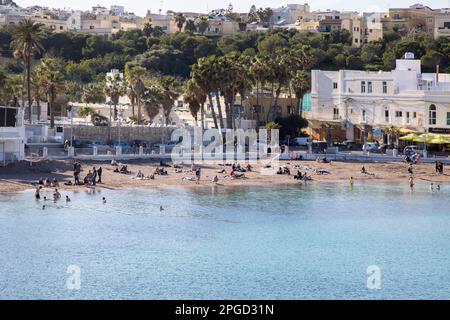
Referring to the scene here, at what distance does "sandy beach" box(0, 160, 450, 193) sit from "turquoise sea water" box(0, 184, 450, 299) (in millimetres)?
2167

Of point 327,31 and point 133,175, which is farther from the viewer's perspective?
point 327,31

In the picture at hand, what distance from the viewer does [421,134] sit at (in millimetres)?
78438

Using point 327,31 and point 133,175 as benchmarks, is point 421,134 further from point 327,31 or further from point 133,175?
point 327,31

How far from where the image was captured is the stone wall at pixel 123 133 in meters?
75.4

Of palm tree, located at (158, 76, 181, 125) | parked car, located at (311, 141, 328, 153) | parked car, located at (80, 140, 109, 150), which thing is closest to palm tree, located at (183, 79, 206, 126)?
palm tree, located at (158, 76, 181, 125)

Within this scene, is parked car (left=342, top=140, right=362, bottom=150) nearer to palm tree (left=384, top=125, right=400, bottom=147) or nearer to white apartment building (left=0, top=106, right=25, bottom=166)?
palm tree (left=384, top=125, right=400, bottom=147)

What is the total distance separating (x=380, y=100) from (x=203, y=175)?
76.5 ft

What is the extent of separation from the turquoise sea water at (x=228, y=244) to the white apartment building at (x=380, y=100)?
1860 centimetres

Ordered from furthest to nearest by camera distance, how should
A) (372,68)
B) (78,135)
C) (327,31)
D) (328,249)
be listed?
(327,31)
(372,68)
(78,135)
(328,249)

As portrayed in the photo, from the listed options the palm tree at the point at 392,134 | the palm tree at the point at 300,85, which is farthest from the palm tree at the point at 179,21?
the palm tree at the point at 392,134

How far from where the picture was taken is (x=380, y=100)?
3258 inches

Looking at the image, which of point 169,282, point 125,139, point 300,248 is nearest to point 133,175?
point 125,139

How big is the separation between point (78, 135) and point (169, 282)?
131 feet

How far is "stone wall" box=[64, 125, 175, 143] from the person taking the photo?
75.4 metres
